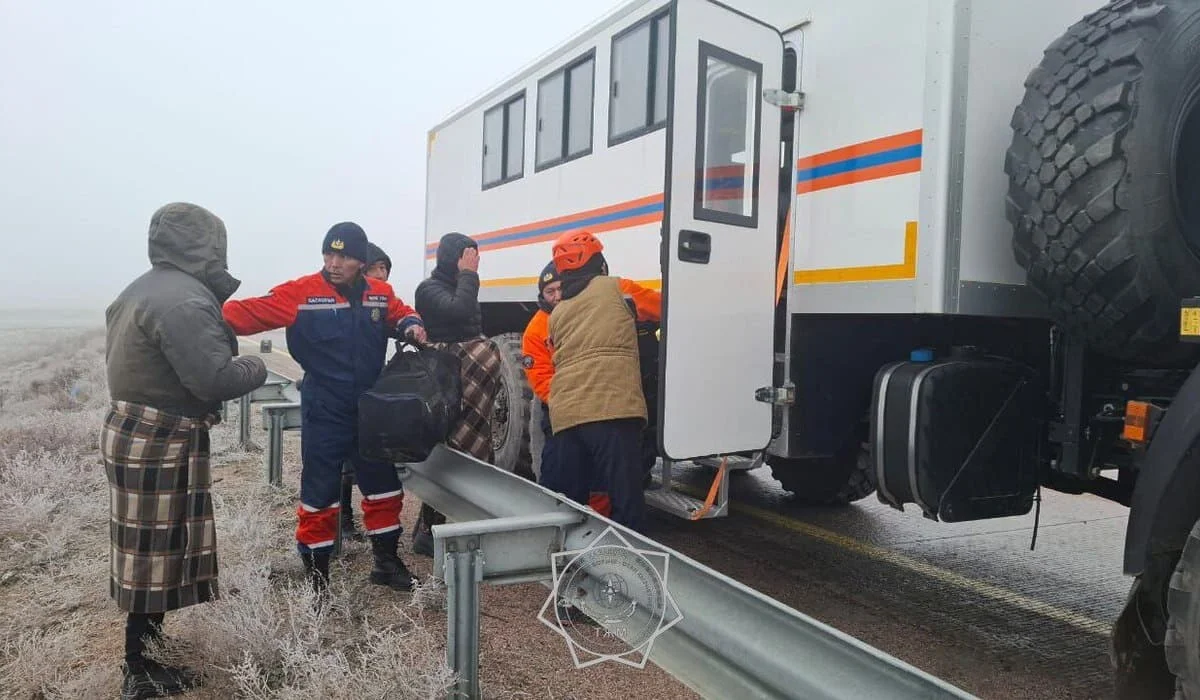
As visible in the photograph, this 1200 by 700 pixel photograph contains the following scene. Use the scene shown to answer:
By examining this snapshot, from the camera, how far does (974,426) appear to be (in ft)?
11.0

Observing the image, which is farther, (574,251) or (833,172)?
(574,251)

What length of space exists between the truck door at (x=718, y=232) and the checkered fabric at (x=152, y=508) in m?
1.90

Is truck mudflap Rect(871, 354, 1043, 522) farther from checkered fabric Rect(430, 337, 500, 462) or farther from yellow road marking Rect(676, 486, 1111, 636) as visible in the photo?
checkered fabric Rect(430, 337, 500, 462)

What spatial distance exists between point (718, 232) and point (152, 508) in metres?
2.52

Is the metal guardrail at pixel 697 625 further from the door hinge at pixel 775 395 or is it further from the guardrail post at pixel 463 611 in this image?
the door hinge at pixel 775 395

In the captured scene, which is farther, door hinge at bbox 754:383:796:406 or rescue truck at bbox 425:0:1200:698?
door hinge at bbox 754:383:796:406

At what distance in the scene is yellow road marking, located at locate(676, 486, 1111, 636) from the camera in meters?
4.09

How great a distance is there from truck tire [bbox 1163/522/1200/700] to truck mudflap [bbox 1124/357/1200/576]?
109 millimetres

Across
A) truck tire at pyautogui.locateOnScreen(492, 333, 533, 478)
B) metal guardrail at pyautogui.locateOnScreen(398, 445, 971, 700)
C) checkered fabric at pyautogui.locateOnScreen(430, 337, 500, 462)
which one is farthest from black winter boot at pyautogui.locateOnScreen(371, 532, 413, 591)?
truck tire at pyautogui.locateOnScreen(492, 333, 533, 478)

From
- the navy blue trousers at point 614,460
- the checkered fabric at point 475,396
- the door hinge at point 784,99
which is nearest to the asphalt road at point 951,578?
the navy blue trousers at point 614,460

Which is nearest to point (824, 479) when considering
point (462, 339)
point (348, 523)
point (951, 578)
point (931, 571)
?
point (931, 571)

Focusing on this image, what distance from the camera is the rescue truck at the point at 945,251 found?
2.72 m

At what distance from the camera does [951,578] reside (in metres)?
4.68

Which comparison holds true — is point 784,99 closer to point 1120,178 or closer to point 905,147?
point 905,147
